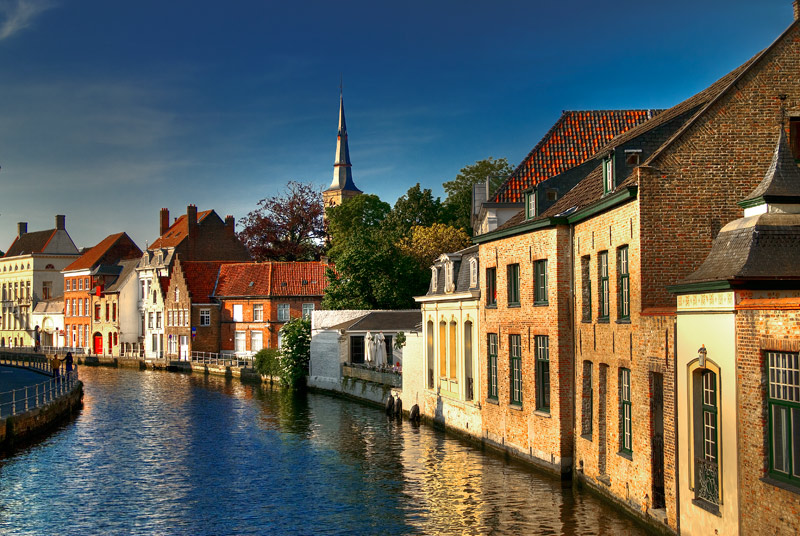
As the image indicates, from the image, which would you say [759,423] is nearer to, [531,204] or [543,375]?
[543,375]

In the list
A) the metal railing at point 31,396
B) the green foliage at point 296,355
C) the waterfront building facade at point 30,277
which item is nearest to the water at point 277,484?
the metal railing at point 31,396

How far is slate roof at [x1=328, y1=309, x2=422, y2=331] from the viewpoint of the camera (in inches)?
1793

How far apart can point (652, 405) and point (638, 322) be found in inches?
63.5

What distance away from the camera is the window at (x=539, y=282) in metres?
23.0

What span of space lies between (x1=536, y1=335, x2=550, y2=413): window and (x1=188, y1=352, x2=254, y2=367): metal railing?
1578 inches

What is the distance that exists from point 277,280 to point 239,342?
6.38 meters

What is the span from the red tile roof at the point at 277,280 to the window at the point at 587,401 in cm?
4737

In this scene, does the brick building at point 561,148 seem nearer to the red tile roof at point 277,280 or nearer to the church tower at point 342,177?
the red tile roof at point 277,280

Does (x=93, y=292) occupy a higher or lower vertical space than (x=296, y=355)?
higher

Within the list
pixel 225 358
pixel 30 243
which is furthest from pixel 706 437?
pixel 30 243

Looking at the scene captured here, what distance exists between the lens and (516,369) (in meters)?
24.8

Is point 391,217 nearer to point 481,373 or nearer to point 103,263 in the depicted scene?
point 103,263

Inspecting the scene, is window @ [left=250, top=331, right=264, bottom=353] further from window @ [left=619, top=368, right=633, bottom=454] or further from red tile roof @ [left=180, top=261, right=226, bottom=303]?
window @ [left=619, top=368, right=633, bottom=454]

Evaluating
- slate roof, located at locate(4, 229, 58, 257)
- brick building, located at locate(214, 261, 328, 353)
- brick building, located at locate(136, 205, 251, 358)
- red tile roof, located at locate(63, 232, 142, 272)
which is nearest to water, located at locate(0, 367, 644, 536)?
brick building, located at locate(214, 261, 328, 353)
